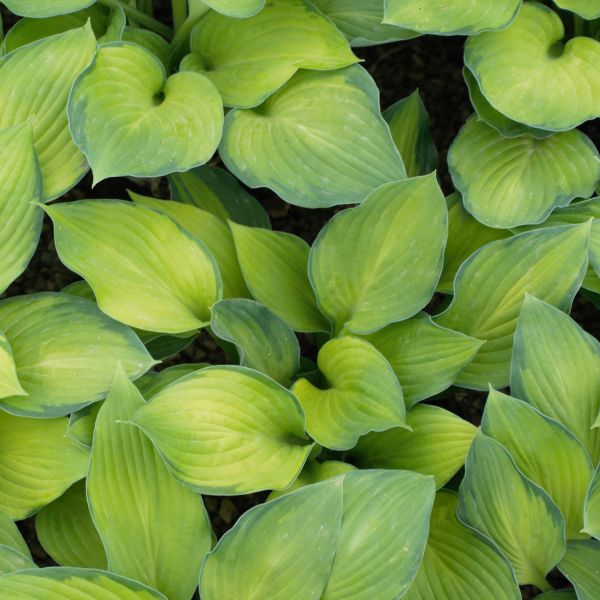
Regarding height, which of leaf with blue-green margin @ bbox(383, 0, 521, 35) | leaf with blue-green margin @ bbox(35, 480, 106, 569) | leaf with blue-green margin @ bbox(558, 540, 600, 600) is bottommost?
leaf with blue-green margin @ bbox(35, 480, 106, 569)

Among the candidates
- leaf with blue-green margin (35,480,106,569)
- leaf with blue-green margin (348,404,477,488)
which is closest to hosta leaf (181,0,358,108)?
leaf with blue-green margin (348,404,477,488)

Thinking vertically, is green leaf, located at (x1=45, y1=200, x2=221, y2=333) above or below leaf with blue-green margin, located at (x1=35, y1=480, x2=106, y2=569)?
above

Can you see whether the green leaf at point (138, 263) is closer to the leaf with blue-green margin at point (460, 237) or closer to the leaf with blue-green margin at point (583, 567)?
the leaf with blue-green margin at point (460, 237)

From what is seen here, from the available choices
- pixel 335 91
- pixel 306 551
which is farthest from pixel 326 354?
pixel 335 91

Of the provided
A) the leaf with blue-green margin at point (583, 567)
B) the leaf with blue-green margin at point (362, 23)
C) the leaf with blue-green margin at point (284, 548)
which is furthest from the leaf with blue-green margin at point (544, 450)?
the leaf with blue-green margin at point (362, 23)

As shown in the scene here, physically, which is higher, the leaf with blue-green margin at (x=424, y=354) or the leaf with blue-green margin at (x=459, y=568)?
the leaf with blue-green margin at (x=424, y=354)

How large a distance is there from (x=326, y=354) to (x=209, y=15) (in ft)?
1.76

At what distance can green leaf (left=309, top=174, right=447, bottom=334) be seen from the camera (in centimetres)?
112

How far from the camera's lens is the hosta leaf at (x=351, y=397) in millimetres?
1058

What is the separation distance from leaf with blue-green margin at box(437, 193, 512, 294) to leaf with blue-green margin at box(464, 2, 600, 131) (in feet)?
0.54

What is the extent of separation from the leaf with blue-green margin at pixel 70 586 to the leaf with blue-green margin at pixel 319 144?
0.54 meters

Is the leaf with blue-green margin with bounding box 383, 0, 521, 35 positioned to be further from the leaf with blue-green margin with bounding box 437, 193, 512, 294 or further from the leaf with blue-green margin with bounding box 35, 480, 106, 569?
the leaf with blue-green margin with bounding box 35, 480, 106, 569

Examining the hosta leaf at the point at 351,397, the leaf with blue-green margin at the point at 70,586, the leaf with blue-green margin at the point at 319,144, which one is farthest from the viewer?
the leaf with blue-green margin at the point at 319,144

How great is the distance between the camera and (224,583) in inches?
39.9
